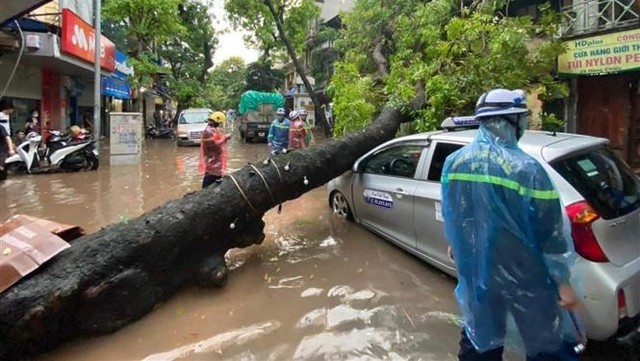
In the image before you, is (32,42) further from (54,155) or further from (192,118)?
(192,118)

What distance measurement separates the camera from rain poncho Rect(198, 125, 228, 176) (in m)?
6.93

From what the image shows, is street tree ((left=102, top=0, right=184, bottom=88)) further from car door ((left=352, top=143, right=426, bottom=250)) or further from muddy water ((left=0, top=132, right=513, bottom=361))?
car door ((left=352, top=143, right=426, bottom=250))

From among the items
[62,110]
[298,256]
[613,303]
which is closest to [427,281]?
[298,256]

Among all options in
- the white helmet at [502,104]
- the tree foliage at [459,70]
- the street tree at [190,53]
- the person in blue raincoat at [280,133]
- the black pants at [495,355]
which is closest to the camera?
the black pants at [495,355]

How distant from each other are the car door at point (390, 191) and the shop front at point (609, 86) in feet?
19.1

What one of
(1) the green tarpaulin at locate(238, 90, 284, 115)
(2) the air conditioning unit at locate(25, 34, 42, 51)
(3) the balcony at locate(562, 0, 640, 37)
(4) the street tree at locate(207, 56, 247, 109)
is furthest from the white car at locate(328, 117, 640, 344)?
(4) the street tree at locate(207, 56, 247, 109)

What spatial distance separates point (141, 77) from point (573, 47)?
18769mm

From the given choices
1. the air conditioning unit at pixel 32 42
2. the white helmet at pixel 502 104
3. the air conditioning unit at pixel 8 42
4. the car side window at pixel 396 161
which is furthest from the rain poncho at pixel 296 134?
the white helmet at pixel 502 104

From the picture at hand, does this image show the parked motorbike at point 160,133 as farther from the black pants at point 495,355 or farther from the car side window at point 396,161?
the black pants at point 495,355

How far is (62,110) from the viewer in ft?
56.5

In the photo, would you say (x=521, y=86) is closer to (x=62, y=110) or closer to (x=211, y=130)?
(x=211, y=130)

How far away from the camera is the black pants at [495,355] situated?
6.99 feet

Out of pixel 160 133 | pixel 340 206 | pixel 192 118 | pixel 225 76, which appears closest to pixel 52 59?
pixel 192 118

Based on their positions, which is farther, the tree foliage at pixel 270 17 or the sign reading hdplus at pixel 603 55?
the tree foliage at pixel 270 17
